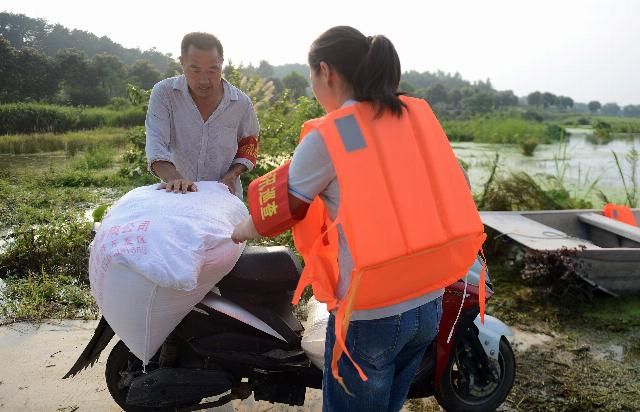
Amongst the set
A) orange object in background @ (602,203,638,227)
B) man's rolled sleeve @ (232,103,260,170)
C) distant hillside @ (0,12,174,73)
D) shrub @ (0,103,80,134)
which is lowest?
orange object in background @ (602,203,638,227)

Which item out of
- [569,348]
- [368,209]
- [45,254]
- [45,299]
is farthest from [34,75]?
[368,209]

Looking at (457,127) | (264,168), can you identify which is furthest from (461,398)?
(457,127)

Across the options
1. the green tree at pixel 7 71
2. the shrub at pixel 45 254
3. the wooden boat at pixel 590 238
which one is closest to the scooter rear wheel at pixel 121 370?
the shrub at pixel 45 254

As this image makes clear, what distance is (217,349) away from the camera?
212 cm

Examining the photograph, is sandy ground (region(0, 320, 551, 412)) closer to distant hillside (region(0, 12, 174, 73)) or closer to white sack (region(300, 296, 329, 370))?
white sack (region(300, 296, 329, 370))

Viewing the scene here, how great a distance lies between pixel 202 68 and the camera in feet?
7.44

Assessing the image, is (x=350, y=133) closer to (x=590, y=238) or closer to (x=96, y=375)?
(x=96, y=375)

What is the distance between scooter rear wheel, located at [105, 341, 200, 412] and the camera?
2.24 metres

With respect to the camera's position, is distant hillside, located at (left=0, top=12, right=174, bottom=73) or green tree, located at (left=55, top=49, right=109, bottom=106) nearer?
distant hillside, located at (left=0, top=12, right=174, bottom=73)

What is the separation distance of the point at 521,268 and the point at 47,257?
11.6 ft

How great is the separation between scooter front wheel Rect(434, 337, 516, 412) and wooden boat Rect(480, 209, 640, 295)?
173cm

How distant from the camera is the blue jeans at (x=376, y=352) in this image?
1.47 m

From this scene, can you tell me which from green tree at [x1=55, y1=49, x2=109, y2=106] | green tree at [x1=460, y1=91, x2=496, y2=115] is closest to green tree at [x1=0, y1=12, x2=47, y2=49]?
green tree at [x1=55, y1=49, x2=109, y2=106]

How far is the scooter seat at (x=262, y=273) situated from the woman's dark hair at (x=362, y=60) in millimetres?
955
